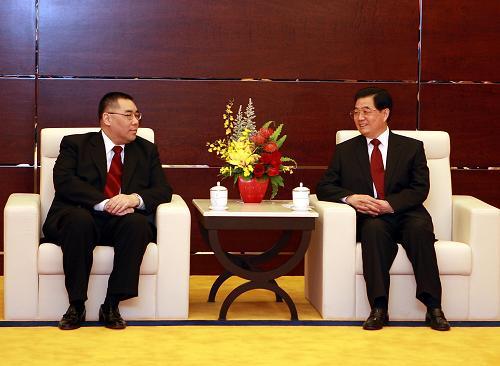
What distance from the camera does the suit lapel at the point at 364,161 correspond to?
5.41 meters

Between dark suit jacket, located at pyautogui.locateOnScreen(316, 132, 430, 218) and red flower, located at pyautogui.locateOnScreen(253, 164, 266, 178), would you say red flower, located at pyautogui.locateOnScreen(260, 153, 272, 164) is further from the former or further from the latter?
dark suit jacket, located at pyautogui.locateOnScreen(316, 132, 430, 218)

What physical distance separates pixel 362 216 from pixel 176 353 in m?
1.49

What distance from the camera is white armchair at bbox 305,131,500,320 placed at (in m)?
5.06

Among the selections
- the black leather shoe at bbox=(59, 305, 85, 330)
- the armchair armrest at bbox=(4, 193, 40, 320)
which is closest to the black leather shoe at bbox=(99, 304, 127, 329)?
the black leather shoe at bbox=(59, 305, 85, 330)

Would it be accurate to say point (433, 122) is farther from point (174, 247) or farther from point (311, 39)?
point (174, 247)

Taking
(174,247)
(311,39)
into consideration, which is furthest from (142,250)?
(311,39)

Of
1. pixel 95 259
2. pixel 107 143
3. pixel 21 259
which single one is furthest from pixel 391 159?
pixel 21 259

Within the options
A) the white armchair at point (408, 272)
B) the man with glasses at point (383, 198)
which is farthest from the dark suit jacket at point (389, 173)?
the white armchair at point (408, 272)

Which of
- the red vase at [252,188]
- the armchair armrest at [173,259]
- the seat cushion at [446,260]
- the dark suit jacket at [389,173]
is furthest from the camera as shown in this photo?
the red vase at [252,188]

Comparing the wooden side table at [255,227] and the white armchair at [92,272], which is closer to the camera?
the white armchair at [92,272]

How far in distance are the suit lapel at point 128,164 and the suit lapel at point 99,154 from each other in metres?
0.11

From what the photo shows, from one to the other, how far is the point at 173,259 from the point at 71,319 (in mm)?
601

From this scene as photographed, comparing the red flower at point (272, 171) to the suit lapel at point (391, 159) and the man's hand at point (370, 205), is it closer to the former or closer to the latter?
the man's hand at point (370, 205)

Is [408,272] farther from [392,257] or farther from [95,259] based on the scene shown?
[95,259]
